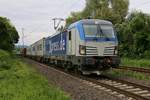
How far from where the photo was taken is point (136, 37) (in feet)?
132

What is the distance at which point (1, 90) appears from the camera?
40.0 ft

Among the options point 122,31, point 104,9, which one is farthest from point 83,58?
point 104,9

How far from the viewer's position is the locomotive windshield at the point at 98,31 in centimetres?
1938

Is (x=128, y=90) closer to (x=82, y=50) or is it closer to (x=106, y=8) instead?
(x=82, y=50)

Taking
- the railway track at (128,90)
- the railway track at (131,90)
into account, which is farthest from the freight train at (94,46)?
the railway track at (131,90)

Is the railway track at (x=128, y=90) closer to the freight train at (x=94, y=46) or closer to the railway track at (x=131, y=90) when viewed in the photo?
the railway track at (x=131, y=90)

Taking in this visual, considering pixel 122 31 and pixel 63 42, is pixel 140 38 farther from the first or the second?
pixel 63 42

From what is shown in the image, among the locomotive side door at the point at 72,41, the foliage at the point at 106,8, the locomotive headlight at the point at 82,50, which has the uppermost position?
the foliage at the point at 106,8

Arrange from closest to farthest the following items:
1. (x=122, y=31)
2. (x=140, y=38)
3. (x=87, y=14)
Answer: (x=140, y=38)
(x=122, y=31)
(x=87, y=14)

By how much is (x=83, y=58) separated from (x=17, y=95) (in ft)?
25.8

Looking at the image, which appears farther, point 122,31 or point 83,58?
point 122,31

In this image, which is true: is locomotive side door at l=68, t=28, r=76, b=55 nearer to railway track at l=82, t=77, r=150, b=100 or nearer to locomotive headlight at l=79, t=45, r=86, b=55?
locomotive headlight at l=79, t=45, r=86, b=55

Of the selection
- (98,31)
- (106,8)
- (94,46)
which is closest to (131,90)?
(94,46)

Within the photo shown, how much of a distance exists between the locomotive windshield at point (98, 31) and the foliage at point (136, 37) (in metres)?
18.6
